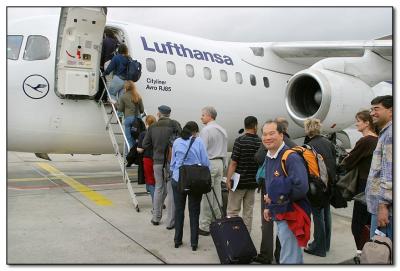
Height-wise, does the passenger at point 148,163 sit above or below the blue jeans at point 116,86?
below

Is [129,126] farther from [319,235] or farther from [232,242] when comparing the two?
[319,235]

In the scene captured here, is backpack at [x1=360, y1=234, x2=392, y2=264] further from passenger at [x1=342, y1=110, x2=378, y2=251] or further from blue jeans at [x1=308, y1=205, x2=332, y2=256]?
blue jeans at [x1=308, y1=205, x2=332, y2=256]

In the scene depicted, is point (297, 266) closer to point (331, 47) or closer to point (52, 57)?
point (52, 57)

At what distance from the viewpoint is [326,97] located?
9164 millimetres

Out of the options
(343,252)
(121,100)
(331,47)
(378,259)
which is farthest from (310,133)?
(331,47)

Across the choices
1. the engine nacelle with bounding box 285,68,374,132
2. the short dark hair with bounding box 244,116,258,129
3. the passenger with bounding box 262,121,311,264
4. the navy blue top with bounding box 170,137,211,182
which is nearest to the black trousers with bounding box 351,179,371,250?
the passenger with bounding box 262,121,311,264

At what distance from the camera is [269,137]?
3.61 metres

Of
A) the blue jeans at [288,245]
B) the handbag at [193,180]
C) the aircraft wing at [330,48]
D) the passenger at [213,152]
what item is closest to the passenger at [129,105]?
the passenger at [213,152]

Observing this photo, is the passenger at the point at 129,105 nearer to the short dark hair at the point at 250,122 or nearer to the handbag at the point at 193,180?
the handbag at the point at 193,180

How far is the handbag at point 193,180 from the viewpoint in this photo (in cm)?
482

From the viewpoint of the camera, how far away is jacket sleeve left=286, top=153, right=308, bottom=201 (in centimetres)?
344

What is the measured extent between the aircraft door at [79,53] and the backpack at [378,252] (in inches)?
226

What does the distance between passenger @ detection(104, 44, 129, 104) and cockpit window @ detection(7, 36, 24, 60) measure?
5.36 feet

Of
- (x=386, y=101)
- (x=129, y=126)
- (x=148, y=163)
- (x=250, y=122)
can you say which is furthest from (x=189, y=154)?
(x=129, y=126)
